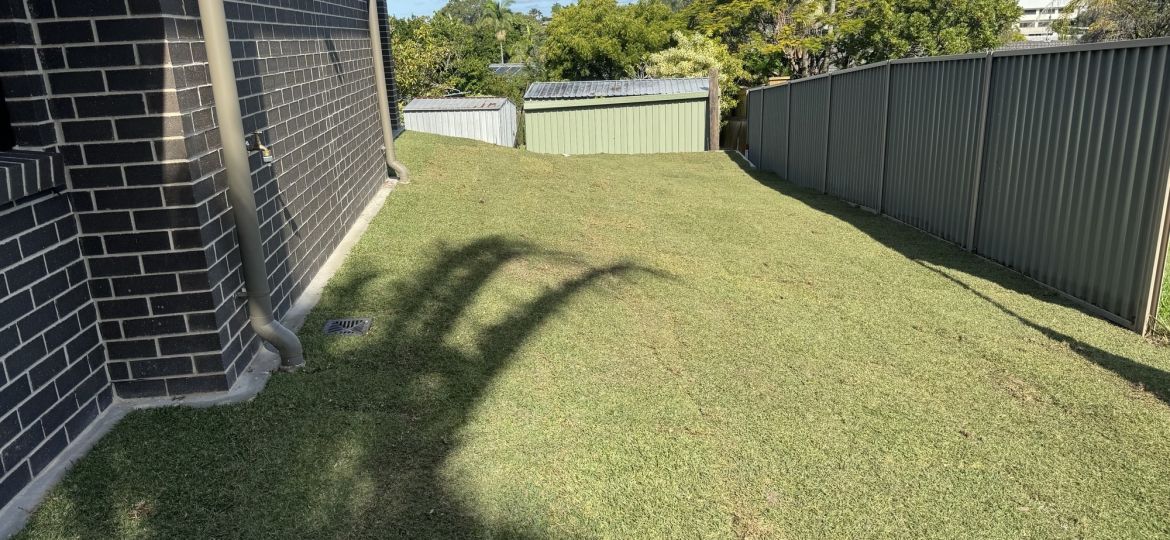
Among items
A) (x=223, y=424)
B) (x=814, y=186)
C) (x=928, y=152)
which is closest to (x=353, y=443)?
(x=223, y=424)

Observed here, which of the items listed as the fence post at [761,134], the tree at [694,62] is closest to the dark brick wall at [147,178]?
the fence post at [761,134]

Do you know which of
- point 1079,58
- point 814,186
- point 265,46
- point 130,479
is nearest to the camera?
point 130,479

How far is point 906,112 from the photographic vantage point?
8.56 metres

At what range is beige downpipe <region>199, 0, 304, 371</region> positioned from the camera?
149 inches

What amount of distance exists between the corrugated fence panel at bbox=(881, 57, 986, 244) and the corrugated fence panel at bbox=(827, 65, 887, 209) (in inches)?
14.5

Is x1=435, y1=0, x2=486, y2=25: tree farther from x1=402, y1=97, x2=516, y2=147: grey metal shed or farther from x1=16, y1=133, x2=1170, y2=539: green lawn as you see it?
x1=16, y1=133, x2=1170, y2=539: green lawn

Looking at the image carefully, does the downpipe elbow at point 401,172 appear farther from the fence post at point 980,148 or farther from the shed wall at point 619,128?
the shed wall at point 619,128

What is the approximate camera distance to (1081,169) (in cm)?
558

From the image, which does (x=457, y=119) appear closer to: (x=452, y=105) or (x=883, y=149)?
(x=452, y=105)

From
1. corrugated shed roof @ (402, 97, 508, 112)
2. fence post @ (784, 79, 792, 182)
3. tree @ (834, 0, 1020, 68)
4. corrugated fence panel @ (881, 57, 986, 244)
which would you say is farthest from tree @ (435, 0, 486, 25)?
corrugated fence panel @ (881, 57, 986, 244)

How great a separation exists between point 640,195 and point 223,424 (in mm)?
7122

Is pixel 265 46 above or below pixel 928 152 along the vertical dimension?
above

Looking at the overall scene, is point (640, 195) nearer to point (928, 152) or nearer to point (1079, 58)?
point (928, 152)

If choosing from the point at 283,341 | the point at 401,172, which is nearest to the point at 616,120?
the point at 401,172
